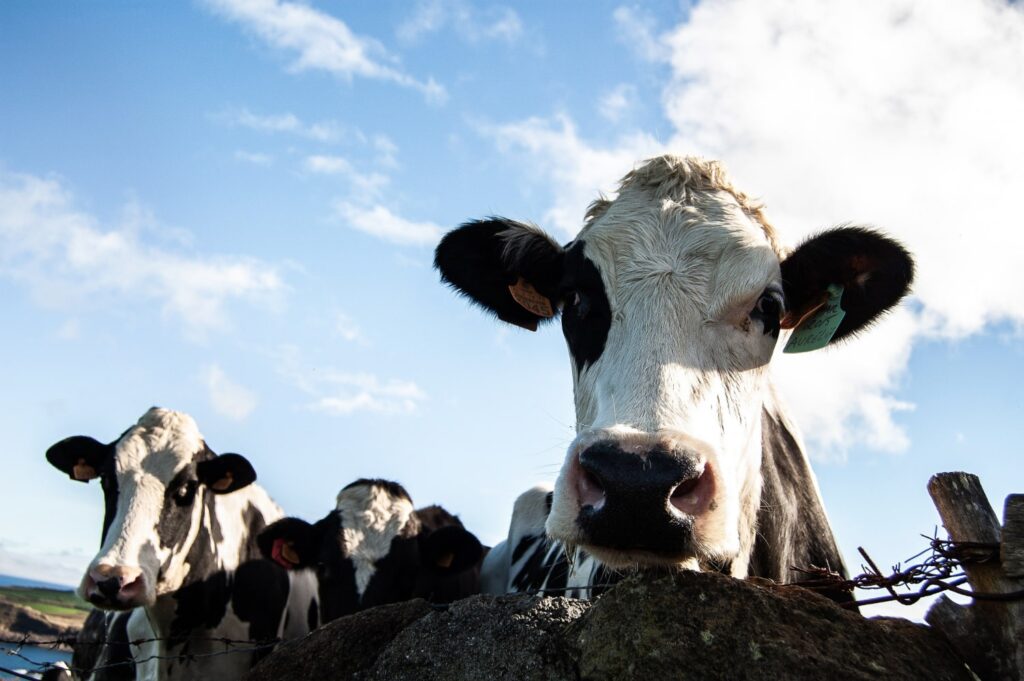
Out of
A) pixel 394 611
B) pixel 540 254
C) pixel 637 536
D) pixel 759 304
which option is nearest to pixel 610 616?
pixel 637 536

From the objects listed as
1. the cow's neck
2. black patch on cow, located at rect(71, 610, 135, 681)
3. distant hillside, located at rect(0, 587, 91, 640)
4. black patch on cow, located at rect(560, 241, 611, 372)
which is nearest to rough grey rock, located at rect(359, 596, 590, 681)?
black patch on cow, located at rect(560, 241, 611, 372)

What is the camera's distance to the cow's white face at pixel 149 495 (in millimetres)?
6328

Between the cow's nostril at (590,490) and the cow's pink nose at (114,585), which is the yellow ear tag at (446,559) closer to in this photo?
the cow's pink nose at (114,585)

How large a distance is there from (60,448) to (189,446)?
113 cm

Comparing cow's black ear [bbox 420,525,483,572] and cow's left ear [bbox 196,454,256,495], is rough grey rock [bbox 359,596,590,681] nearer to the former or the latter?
cow's black ear [bbox 420,525,483,572]

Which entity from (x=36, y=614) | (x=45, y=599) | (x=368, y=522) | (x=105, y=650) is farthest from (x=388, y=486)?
A: (x=45, y=599)

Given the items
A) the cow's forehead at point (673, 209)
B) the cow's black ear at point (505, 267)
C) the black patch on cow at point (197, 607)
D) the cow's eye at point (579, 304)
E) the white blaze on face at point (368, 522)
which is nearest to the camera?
the cow's eye at point (579, 304)

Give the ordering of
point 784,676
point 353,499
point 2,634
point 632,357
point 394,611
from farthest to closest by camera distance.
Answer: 1. point 2,634
2. point 353,499
3. point 632,357
4. point 394,611
5. point 784,676

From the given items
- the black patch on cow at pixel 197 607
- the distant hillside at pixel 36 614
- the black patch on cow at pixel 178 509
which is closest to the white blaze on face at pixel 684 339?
the black patch on cow at pixel 178 509

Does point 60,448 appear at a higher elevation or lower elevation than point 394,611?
higher

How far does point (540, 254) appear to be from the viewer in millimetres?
4613

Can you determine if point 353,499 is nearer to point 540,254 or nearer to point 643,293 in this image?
point 540,254

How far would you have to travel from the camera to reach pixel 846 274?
422 cm

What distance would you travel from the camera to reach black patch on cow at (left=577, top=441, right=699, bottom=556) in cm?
248
